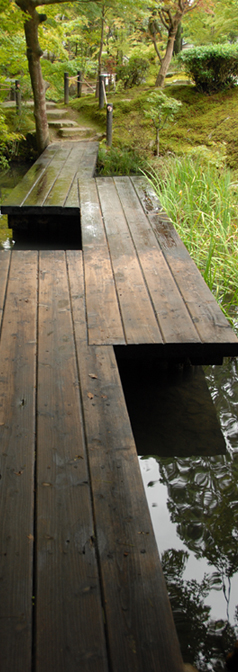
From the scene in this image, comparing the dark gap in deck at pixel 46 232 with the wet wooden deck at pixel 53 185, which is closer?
the wet wooden deck at pixel 53 185

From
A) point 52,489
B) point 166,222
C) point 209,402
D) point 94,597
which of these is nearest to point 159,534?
point 52,489

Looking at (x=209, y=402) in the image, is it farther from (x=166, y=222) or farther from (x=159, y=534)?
(x=166, y=222)

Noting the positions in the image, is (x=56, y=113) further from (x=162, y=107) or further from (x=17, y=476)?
(x=17, y=476)

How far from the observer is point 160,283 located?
265 cm

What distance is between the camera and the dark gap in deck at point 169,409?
221cm

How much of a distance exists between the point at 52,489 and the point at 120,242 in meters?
2.17

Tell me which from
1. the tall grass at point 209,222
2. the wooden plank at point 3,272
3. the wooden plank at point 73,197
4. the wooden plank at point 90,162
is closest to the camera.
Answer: the wooden plank at point 3,272

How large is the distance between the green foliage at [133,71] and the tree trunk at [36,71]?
5.12 m

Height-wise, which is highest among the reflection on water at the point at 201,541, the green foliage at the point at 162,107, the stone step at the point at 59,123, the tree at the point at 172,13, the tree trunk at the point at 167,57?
the tree at the point at 172,13

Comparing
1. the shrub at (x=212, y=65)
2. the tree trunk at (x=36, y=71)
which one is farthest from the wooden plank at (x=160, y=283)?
the shrub at (x=212, y=65)

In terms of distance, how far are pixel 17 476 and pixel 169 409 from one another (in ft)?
4.03

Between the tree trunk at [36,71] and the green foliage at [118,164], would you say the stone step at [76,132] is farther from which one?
the green foliage at [118,164]

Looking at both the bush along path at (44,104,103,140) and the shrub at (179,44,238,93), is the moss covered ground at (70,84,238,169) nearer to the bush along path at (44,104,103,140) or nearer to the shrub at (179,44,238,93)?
the shrub at (179,44,238,93)

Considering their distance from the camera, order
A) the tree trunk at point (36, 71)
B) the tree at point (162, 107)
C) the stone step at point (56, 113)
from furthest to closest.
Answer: the stone step at point (56, 113), the tree at point (162, 107), the tree trunk at point (36, 71)
